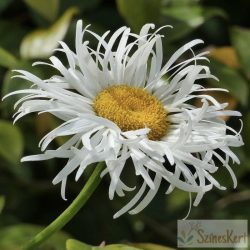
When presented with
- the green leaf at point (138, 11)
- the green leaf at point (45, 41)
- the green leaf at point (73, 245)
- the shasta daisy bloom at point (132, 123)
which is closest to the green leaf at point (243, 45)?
the green leaf at point (138, 11)

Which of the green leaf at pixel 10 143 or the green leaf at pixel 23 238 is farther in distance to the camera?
the green leaf at pixel 10 143

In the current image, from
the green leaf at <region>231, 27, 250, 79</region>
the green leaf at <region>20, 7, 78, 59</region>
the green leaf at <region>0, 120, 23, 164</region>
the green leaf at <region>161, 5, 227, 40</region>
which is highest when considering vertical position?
the green leaf at <region>20, 7, 78, 59</region>

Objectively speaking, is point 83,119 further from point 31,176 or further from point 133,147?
point 31,176

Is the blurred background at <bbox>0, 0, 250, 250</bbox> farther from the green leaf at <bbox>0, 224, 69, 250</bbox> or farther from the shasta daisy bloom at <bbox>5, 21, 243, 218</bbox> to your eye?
the shasta daisy bloom at <bbox>5, 21, 243, 218</bbox>

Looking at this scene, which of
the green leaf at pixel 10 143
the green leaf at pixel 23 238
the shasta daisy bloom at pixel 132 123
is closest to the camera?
the shasta daisy bloom at pixel 132 123

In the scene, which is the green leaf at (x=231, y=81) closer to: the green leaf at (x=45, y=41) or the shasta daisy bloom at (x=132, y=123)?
the green leaf at (x=45, y=41)

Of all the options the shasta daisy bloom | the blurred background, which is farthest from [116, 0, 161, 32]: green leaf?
the shasta daisy bloom

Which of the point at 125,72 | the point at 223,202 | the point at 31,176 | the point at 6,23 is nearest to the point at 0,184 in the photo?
the point at 31,176
